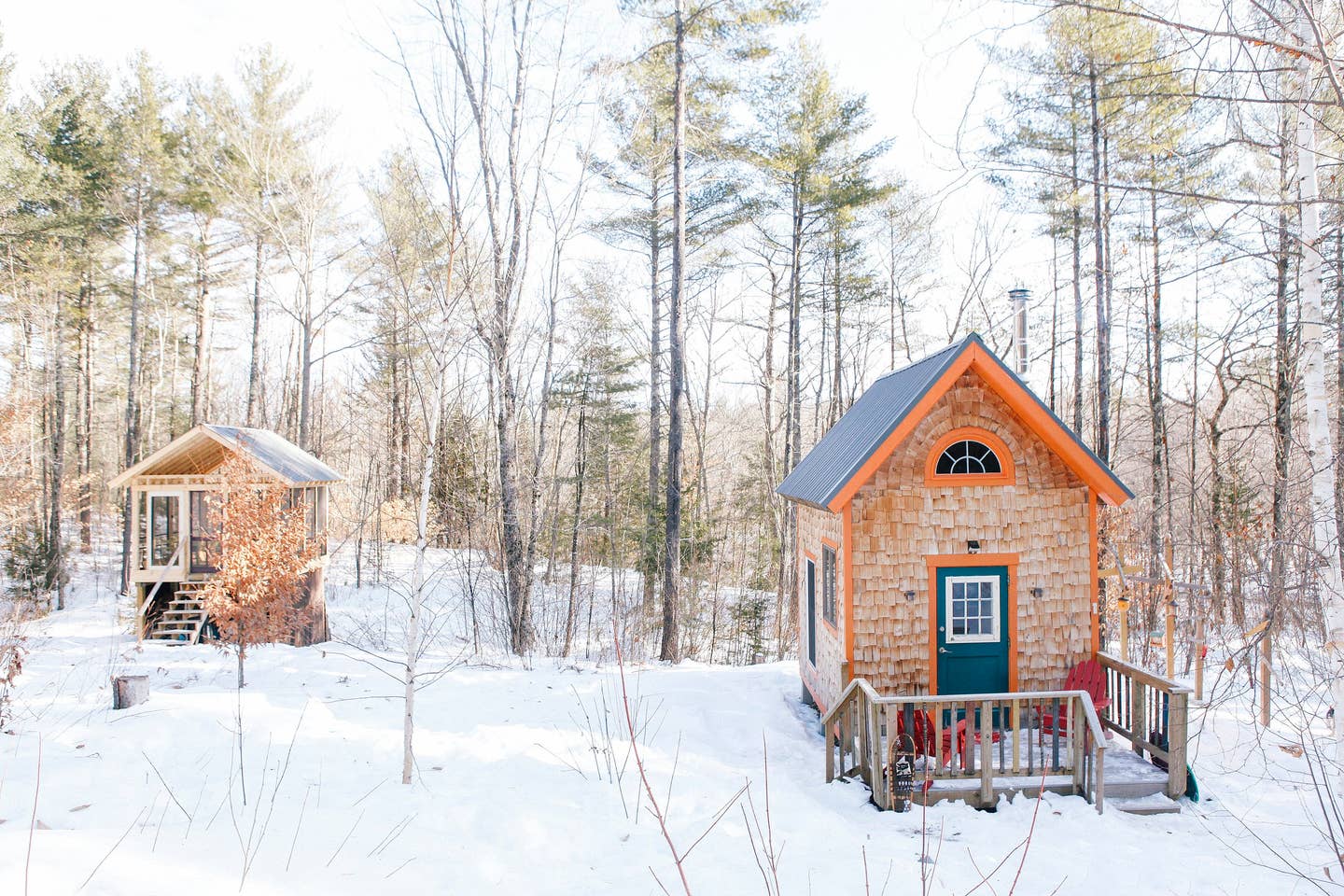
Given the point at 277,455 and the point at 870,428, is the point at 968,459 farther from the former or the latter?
the point at 277,455

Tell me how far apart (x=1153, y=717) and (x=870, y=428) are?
367cm

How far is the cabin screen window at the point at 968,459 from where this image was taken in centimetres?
737

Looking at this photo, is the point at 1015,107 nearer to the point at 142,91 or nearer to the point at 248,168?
the point at 248,168

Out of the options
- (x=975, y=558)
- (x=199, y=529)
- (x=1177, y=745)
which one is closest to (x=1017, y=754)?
(x=1177, y=745)

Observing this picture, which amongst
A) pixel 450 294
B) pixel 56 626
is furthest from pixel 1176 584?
pixel 56 626

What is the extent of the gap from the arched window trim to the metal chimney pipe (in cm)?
105

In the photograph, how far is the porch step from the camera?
609 centimetres

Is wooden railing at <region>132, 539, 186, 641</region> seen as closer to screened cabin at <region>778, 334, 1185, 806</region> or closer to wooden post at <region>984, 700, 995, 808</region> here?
screened cabin at <region>778, 334, 1185, 806</region>

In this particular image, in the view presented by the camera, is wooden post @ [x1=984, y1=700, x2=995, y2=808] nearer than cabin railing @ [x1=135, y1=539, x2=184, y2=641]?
Yes

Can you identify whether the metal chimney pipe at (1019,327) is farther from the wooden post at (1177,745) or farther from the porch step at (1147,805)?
the porch step at (1147,805)

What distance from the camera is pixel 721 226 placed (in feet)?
53.5

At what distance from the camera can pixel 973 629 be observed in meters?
7.41

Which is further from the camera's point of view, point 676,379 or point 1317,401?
point 676,379

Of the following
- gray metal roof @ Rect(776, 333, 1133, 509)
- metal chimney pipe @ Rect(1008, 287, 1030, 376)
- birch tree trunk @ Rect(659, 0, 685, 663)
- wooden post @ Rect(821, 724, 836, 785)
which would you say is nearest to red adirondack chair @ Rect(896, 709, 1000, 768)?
wooden post @ Rect(821, 724, 836, 785)
